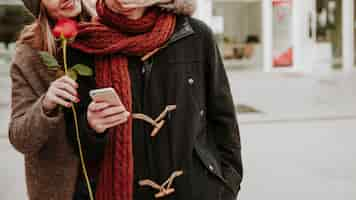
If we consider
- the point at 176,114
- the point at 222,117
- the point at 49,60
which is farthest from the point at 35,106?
the point at 222,117

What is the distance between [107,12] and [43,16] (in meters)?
0.21

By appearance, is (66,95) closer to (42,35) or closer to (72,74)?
(72,74)

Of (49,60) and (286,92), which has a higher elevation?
(49,60)

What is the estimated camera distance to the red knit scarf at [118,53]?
1.76 metres

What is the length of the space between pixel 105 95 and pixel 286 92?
1244 centimetres

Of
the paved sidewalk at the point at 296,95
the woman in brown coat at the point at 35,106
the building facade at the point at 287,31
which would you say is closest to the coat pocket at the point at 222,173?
the woman in brown coat at the point at 35,106

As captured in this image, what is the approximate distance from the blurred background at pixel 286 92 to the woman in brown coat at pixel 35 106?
0.77 m

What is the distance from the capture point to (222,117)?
207 centimetres

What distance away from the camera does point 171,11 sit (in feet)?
6.11

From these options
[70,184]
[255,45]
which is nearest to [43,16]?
[70,184]

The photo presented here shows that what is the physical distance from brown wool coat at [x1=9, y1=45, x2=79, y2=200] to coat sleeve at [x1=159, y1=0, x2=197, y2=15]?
391mm

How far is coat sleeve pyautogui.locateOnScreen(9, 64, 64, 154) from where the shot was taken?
1719 millimetres

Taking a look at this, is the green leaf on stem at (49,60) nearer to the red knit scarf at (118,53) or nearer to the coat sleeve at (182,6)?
the red knit scarf at (118,53)

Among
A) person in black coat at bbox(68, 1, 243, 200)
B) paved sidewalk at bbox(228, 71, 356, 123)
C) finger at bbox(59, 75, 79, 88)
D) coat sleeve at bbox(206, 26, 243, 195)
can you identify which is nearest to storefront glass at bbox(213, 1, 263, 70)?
paved sidewalk at bbox(228, 71, 356, 123)
